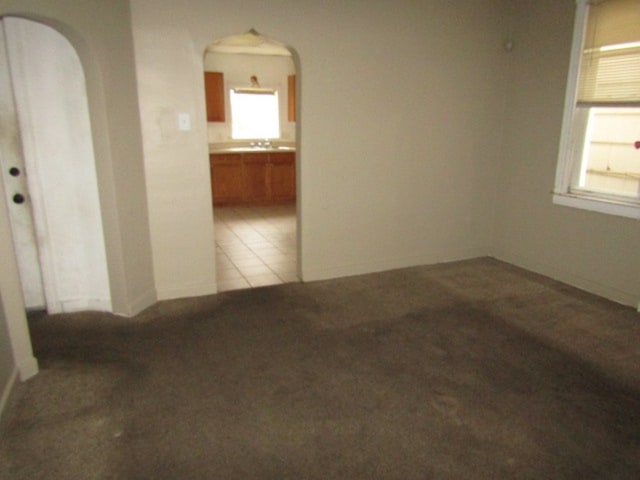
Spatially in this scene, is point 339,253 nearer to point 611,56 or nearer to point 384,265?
point 384,265

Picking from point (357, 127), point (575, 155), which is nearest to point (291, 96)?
point (357, 127)

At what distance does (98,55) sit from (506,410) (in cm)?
325

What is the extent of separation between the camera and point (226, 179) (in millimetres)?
7676

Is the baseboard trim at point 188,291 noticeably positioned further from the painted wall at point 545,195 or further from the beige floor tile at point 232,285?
the painted wall at point 545,195

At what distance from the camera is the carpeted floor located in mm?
2027

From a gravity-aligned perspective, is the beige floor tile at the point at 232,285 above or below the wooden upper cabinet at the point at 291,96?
below

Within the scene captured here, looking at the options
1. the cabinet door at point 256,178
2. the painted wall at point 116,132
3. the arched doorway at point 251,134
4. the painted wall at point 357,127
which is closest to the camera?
the painted wall at point 116,132

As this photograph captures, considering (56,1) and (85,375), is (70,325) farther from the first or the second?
(56,1)

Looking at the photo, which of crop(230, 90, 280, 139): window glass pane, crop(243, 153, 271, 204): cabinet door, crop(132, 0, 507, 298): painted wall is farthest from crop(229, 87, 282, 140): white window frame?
crop(132, 0, 507, 298): painted wall

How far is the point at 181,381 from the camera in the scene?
2.63 metres

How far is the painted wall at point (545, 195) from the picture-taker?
149 inches

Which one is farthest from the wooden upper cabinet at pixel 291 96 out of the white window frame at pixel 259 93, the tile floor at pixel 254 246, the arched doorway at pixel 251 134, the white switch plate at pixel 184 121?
the white switch plate at pixel 184 121

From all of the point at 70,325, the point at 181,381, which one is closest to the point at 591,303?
the point at 181,381

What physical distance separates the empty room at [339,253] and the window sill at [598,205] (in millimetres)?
18
